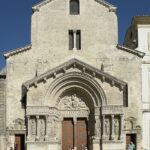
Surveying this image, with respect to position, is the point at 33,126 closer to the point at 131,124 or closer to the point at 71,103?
the point at 71,103

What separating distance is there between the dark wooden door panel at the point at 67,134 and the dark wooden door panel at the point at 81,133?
49cm

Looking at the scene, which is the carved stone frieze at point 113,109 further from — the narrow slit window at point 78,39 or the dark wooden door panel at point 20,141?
the dark wooden door panel at point 20,141

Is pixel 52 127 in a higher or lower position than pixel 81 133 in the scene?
higher

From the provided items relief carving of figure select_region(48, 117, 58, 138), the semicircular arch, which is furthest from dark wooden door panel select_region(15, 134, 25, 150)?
the semicircular arch

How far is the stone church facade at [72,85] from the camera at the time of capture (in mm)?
34500

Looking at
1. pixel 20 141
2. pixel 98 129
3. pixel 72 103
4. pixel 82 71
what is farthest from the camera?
pixel 72 103

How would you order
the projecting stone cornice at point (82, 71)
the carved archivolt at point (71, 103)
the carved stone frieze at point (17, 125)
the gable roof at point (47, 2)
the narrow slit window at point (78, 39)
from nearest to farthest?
1. the projecting stone cornice at point (82, 71)
2. the carved stone frieze at point (17, 125)
3. the carved archivolt at point (71, 103)
4. the narrow slit window at point (78, 39)
5. the gable roof at point (47, 2)

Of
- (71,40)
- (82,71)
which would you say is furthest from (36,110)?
(71,40)

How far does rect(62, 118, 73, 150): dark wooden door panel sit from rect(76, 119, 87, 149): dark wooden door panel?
19.3 inches

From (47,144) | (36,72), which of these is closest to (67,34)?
(36,72)

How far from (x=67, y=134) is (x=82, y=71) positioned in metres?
4.64

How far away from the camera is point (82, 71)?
35.0m

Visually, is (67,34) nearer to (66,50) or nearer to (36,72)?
(66,50)

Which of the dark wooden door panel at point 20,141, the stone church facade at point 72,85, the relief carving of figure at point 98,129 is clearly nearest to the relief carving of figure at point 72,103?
the stone church facade at point 72,85
